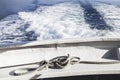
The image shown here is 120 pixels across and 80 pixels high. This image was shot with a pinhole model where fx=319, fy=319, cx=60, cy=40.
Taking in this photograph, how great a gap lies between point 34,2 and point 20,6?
48cm

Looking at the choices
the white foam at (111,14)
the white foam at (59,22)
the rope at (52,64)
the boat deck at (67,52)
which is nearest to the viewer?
the rope at (52,64)

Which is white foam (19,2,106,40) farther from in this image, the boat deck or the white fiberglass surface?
the boat deck

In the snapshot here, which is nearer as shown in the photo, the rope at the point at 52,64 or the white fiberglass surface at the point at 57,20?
the rope at the point at 52,64

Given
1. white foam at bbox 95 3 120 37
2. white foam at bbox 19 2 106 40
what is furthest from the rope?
white foam at bbox 95 3 120 37

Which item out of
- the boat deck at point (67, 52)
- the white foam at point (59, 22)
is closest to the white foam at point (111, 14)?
the white foam at point (59, 22)

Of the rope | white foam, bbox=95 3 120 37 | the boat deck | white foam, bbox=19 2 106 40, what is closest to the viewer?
the rope

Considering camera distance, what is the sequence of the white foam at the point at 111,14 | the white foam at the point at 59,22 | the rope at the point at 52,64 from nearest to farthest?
the rope at the point at 52,64 < the white foam at the point at 59,22 < the white foam at the point at 111,14

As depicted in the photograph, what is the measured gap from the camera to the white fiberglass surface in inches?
308

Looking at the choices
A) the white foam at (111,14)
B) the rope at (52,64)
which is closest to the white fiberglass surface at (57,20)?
the white foam at (111,14)

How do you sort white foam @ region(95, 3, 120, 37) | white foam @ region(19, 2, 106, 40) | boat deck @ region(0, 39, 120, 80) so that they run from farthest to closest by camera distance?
white foam @ region(95, 3, 120, 37) < white foam @ region(19, 2, 106, 40) < boat deck @ region(0, 39, 120, 80)

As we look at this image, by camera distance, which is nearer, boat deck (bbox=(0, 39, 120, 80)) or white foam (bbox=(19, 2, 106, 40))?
boat deck (bbox=(0, 39, 120, 80))

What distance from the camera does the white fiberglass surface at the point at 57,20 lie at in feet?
→ 25.7

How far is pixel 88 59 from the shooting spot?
2.68m

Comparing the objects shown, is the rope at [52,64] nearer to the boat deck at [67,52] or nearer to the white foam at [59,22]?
the boat deck at [67,52]
